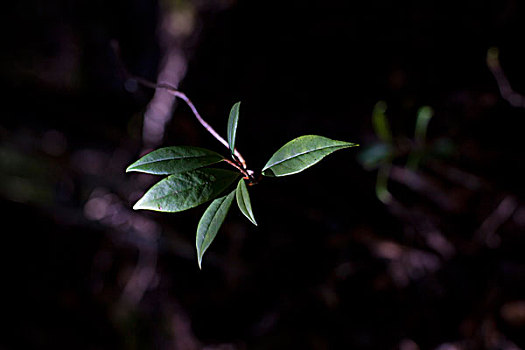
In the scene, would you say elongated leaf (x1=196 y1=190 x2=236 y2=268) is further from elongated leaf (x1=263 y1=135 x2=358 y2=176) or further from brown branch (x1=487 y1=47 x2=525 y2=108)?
brown branch (x1=487 y1=47 x2=525 y2=108)

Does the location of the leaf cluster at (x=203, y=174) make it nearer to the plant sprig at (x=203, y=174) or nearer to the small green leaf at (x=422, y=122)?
the plant sprig at (x=203, y=174)

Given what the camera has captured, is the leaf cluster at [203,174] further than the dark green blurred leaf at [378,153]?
No

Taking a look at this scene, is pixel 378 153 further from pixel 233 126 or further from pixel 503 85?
pixel 233 126

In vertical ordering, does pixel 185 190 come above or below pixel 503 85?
above

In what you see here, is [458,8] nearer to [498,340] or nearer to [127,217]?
[498,340]

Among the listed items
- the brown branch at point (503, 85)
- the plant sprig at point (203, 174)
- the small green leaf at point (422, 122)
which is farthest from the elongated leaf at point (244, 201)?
the brown branch at point (503, 85)

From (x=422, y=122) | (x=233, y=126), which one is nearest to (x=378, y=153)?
(x=422, y=122)

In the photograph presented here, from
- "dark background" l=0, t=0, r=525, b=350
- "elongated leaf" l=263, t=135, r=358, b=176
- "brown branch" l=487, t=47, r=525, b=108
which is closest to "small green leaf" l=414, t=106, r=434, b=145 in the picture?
"dark background" l=0, t=0, r=525, b=350
